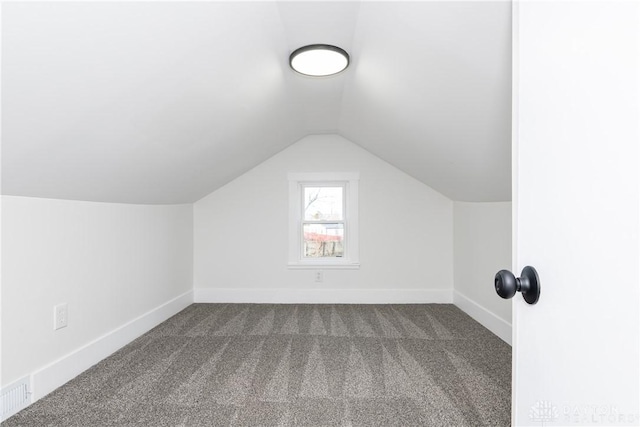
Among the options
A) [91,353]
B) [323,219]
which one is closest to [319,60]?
[323,219]

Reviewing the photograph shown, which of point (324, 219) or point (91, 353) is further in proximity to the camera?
point (324, 219)

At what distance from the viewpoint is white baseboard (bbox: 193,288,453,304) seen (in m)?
4.08

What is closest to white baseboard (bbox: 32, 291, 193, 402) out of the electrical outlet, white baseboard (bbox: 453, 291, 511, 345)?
the electrical outlet

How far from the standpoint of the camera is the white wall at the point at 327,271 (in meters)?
4.11

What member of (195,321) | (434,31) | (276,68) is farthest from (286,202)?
(434,31)

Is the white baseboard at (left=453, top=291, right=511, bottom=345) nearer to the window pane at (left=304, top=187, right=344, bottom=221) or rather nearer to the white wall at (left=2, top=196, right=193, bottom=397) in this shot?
the window pane at (left=304, top=187, right=344, bottom=221)

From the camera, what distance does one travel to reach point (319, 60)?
2111 mm

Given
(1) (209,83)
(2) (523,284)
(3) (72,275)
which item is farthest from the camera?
(3) (72,275)

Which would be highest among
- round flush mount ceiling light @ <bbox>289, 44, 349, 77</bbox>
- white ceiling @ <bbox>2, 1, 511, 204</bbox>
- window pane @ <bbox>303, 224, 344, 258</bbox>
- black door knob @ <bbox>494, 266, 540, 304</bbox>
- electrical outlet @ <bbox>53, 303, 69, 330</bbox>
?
round flush mount ceiling light @ <bbox>289, 44, 349, 77</bbox>

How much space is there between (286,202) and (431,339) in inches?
88.5

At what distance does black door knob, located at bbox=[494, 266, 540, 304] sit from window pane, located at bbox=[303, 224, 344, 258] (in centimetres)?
347

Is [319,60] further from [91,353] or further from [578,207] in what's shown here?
[91,353]

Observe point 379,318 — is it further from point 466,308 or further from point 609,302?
point 609,302

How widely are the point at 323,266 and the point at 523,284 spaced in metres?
3.44
